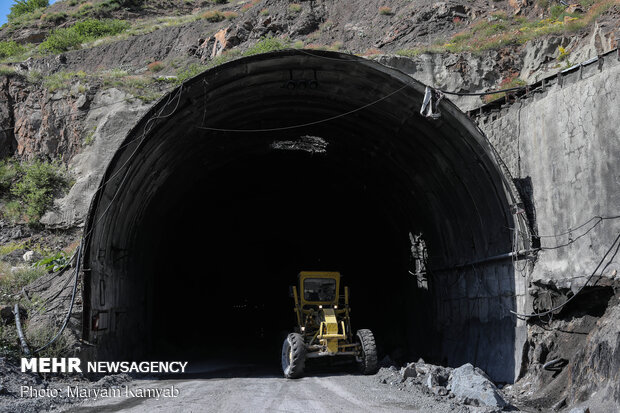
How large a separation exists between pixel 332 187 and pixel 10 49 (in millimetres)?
30566

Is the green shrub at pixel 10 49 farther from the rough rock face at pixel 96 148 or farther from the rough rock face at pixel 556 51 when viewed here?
the rough rock face at pixel 556 51

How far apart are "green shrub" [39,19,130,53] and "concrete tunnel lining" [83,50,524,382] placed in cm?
2482

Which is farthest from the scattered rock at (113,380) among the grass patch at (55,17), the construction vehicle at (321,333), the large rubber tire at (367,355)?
the grass patch at (55,17)

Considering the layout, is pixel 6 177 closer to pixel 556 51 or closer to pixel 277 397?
pixel 277 397

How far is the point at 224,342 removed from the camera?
908 inches

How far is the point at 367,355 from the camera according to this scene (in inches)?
485

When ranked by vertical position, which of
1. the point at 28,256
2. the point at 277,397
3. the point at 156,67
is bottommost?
the point at 277,397

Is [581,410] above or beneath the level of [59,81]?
beneath

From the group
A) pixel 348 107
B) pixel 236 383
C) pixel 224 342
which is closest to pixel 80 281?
pixel 236 383

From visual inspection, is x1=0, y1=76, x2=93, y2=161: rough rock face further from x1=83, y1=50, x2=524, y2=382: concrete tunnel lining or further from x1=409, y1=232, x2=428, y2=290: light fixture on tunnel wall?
x1=409, y1=232, x2=428, y2=290: light fixture on tunnel wall

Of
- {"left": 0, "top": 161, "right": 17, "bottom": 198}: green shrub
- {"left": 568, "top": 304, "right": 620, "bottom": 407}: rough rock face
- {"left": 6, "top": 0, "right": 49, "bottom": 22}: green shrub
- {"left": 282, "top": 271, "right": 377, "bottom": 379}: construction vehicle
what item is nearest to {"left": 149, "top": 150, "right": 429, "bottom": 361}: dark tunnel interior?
{"left": 282, "top": 271, "right": 377, "bottom": 379}: construction vehicle

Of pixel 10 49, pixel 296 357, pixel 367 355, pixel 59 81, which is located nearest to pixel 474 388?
pixel 367 355

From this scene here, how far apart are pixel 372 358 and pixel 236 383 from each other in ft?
10.5

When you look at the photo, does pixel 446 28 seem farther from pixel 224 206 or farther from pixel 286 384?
pixel 286 384
